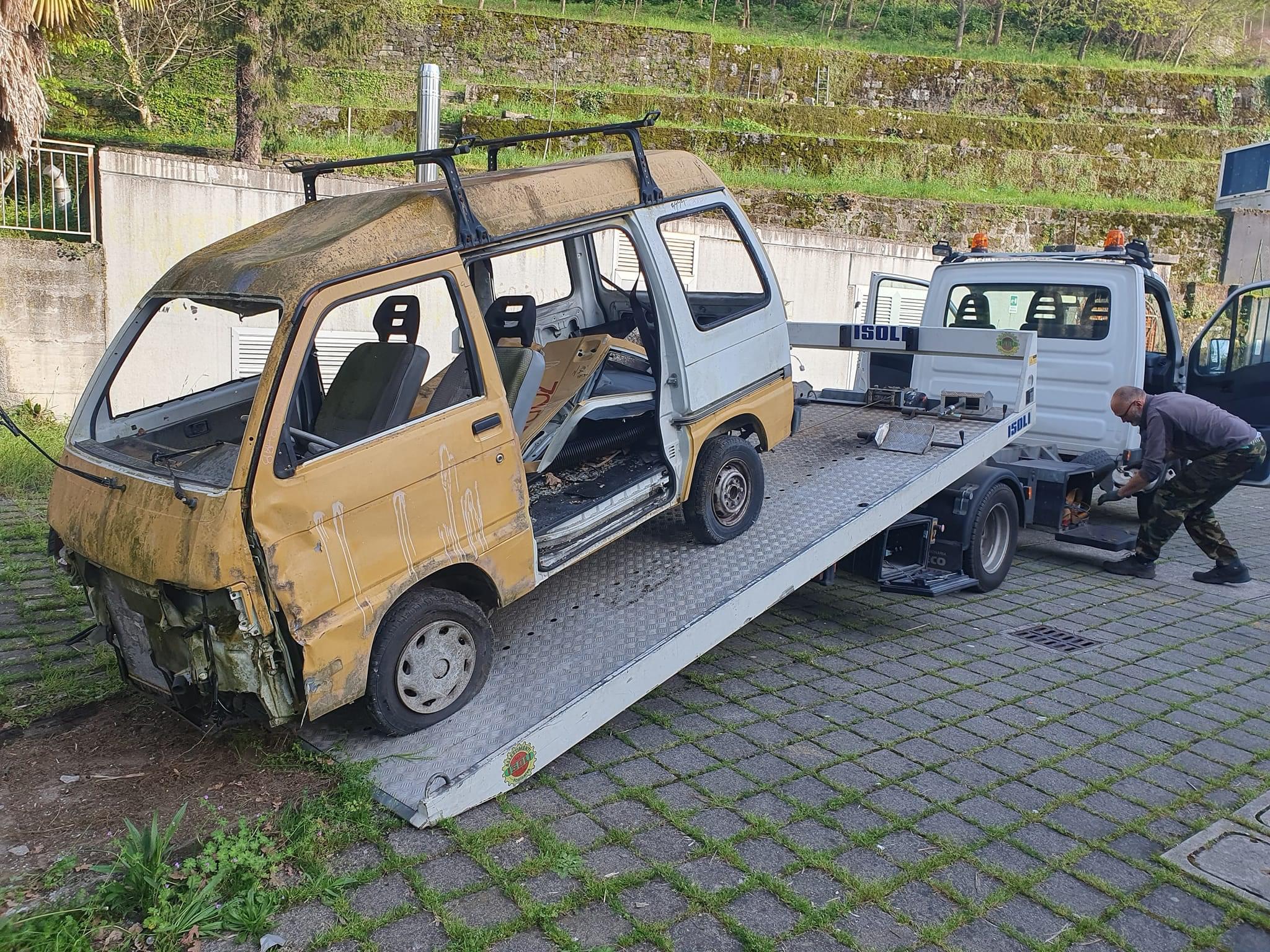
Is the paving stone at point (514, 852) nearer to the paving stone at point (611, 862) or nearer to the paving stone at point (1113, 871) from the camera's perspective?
the paving stone at point (611, 862)

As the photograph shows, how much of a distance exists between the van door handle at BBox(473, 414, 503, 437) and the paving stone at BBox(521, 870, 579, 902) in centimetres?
182

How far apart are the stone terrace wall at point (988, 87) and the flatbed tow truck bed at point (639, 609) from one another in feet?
60.6

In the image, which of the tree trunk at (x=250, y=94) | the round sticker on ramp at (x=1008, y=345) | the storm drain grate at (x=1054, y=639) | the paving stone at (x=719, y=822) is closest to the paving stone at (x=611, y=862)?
the paving stone at (x=719, y=822)

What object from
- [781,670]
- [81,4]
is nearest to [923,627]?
[781,670]

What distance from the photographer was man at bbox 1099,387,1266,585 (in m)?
6.98

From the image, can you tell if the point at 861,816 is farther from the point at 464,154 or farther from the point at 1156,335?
the point at 1156,335

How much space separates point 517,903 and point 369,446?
1803 millimetres

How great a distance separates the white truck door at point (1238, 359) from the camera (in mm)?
8477

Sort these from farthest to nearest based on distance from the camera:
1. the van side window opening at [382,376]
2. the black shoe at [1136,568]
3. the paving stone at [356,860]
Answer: the black shoe at [1136,568] < the van side window opening at [382,376] < the paving stone at [356,860]

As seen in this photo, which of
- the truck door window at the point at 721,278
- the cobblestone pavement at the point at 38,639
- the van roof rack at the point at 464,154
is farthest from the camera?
the truck door window at the point at 721,278

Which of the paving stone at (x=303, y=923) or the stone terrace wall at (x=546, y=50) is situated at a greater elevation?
the stone terrace wall at (x=546, y=50)

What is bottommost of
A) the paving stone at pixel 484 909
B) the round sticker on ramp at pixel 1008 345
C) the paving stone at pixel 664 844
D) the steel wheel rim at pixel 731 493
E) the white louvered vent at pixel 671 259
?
the paving stone at pixel 484 909

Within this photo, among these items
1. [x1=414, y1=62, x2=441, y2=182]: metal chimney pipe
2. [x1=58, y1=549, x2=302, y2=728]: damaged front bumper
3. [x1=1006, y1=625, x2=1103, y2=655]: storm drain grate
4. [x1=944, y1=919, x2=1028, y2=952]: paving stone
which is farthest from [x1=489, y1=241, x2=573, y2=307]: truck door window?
[x1=944, y1=919, x2=1028, y2=952]: paving stone

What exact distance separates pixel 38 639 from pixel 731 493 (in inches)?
158
